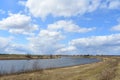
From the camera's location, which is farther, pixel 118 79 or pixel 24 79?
pixel 24 79

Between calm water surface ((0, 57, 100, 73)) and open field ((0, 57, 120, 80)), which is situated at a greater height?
calm water surface ((0, 57, 100, 73))

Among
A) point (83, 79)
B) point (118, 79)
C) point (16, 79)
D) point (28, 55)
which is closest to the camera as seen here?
point (118, 79)

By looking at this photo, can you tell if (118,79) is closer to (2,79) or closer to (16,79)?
(16,79)

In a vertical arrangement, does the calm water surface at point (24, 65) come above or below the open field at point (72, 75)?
above

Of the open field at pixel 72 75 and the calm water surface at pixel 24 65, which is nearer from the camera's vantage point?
the open field at pixel 72 75

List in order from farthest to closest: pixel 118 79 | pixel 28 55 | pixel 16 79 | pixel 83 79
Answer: pixel 28 55 → pixel 16 79 → pixel 83 79 → pixel 118 79

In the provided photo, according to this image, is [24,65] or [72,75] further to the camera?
[24,65]

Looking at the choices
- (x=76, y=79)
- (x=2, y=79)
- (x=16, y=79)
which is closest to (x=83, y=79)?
(x=76, y=79)

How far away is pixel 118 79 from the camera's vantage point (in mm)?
26688

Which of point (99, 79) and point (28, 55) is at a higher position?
point (28, 55)

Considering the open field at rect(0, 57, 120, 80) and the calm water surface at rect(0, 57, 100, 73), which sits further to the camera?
the calm water surface at rect(0, 57, 100, 73)

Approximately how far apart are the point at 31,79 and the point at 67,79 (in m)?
4.90

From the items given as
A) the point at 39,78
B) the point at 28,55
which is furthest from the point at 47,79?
the point at 28,55

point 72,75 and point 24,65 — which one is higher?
point 24,65
